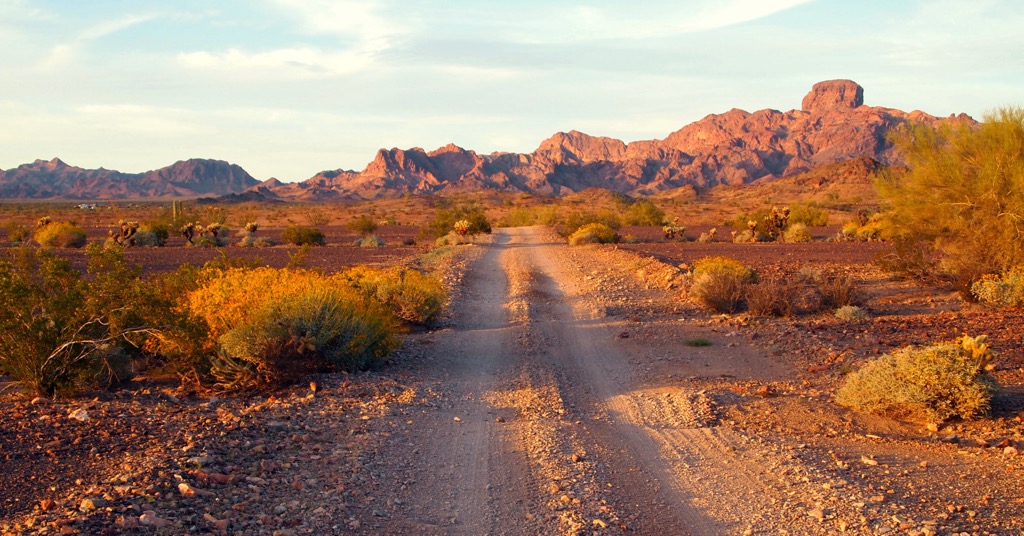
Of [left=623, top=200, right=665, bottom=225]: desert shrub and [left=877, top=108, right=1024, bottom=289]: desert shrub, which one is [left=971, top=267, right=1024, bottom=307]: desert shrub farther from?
[left=623, top=200, right=665, bottom=225]: desert shrub

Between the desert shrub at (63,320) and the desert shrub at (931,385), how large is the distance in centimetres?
879

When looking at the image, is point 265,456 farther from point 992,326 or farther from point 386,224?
point 386,224

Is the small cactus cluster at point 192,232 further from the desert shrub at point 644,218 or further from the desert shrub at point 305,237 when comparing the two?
the desert shrub at point 644,218

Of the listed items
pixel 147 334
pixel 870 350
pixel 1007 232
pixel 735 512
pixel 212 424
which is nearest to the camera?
pixel 735 512

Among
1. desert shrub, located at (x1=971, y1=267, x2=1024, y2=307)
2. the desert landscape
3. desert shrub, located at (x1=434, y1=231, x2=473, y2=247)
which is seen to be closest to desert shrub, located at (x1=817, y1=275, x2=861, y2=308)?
the desert landscape

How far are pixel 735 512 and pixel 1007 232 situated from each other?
1668 centimetres

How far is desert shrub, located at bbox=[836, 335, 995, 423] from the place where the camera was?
8.55m

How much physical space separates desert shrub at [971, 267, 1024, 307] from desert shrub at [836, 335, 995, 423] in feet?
30.5

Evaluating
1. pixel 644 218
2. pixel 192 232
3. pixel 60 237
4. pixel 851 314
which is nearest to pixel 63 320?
pixel 851 314

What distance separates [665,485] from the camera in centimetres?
666

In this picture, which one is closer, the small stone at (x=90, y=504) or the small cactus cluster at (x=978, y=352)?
the small stone at (x=90, y=504)

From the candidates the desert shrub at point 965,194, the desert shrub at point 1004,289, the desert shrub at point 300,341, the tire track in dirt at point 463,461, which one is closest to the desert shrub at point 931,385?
the tire track in dirt at point 463,461

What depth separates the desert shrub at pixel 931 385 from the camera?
28.1 feet

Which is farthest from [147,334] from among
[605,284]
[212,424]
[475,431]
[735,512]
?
[605,284]
